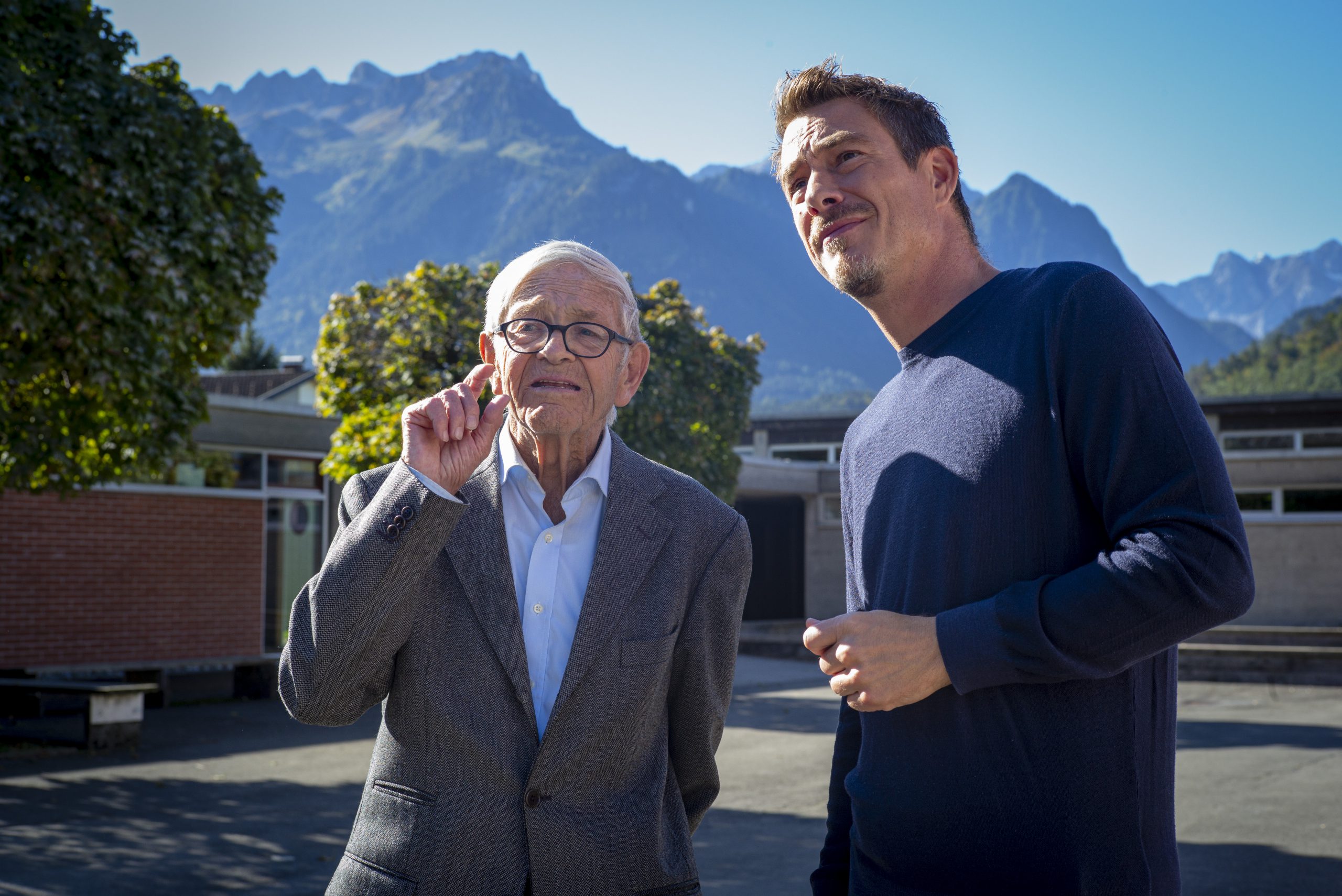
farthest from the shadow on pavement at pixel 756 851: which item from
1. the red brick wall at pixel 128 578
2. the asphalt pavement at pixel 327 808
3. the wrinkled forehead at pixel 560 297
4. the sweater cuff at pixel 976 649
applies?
the red brick wall at pixel 128 578

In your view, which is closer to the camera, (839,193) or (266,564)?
(839,193)

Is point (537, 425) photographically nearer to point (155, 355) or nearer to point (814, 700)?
point (155, 355)

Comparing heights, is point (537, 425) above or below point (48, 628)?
above

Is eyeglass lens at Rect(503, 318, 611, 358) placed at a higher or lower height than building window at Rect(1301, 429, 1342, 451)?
lower

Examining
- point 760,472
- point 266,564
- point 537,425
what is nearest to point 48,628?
point 266,564

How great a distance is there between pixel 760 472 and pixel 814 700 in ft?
44.8

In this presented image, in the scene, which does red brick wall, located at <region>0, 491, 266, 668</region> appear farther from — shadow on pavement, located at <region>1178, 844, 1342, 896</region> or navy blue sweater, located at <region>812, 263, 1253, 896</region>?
navy blue sweater, located at <region>812, 263, 1253, 896</region>

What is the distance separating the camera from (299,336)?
18200 cm

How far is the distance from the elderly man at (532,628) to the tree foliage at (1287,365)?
7399 centimetres

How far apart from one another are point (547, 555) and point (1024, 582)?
109cm

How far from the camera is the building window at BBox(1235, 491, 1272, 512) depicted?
27.0 meters

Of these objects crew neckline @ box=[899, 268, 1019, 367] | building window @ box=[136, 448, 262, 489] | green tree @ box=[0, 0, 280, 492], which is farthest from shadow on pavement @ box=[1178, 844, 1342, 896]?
building window @ box=[136, 448, 262, 489]

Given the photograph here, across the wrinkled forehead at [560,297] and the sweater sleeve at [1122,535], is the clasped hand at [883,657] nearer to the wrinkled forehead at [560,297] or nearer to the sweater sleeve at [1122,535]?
the sweater sleeve at [1122,535]

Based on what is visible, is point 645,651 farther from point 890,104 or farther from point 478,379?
point 890,104
